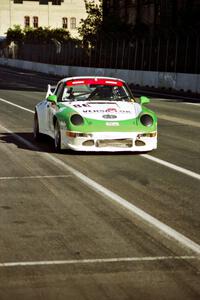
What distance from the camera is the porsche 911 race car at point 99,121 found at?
518 inches

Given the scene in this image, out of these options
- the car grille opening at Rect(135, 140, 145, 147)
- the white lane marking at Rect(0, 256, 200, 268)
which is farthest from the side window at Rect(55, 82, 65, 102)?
the white lane marking at Rect(0, 256, 200, 268)

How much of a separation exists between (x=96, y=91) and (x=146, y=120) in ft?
4.98

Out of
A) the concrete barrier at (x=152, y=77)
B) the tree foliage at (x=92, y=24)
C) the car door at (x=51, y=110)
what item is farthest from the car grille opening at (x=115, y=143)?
the tree foliage at (x=92, y=24)

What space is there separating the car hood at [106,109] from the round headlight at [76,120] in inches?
5.8

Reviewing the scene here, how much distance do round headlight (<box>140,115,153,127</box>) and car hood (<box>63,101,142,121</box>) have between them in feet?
0.49

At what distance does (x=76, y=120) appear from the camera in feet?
43.4

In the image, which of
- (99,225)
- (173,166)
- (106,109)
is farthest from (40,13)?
(99,225)

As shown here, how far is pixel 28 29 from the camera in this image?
118m

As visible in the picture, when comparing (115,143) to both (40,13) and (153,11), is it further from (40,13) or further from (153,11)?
(40,13)

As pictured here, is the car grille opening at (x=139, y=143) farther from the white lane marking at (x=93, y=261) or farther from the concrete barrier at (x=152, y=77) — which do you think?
the concrete barrier at (x=152, y=77)

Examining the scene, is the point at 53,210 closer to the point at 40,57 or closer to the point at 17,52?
the point at 40,57

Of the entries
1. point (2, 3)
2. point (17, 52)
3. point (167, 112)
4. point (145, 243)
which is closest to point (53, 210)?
point (145, 243)

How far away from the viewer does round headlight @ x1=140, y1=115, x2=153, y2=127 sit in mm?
13422

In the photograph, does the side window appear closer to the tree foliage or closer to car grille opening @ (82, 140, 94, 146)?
car grille opening @ (82, 140, 94, 146)
